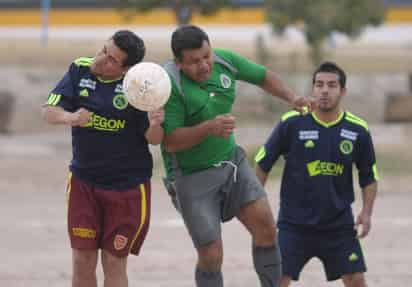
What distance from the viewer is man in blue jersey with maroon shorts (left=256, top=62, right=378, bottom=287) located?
8.23 meters

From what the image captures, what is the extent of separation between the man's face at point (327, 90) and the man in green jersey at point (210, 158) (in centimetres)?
22

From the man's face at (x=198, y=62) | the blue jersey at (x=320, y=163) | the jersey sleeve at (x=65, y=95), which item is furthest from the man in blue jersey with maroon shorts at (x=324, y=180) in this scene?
the jersey sleeve at (x=65, y=95)

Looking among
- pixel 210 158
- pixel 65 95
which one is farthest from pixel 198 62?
pixel 65 95

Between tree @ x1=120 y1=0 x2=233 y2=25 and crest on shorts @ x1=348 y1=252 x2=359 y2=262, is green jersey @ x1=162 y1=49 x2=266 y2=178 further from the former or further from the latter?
tree @ x1=120 y1=0 x2=233 y2=25

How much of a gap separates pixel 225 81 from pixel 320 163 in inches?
37.9

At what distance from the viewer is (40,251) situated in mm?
12023

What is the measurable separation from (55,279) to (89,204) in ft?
8.72

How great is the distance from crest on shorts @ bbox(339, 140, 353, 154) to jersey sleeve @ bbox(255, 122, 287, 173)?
390mm

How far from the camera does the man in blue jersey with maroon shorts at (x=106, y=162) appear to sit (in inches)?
302

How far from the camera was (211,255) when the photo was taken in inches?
308

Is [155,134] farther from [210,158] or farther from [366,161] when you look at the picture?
[366,161]

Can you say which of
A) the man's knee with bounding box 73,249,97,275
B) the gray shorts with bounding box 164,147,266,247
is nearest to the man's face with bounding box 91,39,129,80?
the gray shorts with bounding box 164,147,266,247

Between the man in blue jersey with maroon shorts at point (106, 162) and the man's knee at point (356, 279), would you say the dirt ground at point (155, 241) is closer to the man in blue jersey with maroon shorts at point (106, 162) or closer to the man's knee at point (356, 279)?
the man's knee at point (356, 279)

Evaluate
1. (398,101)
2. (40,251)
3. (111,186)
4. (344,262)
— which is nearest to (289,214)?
(344,262)
